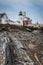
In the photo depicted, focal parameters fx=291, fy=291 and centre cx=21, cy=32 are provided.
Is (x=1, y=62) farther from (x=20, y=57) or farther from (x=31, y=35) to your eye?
(x=31, y=35)

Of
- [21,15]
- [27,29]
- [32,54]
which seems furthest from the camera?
[21,15]

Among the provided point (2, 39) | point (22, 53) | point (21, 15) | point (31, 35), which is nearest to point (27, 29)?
point (31, 35)

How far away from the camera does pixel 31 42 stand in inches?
904

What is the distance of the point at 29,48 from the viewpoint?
67.3 ft

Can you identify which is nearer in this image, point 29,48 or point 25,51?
A: point 25,51

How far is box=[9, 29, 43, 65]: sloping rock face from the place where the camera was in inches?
682

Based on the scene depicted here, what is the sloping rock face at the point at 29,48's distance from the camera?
17.3 metres

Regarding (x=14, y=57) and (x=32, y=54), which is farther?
(x=32, y=54)

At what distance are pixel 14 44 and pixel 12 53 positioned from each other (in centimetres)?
186

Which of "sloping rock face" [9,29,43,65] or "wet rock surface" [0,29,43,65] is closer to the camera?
"wet rock surface" [0,29,43,65]

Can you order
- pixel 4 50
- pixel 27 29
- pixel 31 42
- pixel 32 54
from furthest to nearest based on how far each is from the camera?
1. pixel 27 29
2. pixel 31 42
3. pixel 32 54
4. pixel 4 50

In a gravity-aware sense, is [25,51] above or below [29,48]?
above

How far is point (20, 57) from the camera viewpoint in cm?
1748

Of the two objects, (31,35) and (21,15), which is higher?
(31,35)
